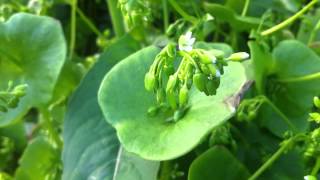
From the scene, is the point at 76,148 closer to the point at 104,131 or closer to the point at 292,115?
the point at 104,131

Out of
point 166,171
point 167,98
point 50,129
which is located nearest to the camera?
point 167,98

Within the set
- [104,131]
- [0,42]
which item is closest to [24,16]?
[0,42]

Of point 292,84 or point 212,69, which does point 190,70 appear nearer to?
point 212,69

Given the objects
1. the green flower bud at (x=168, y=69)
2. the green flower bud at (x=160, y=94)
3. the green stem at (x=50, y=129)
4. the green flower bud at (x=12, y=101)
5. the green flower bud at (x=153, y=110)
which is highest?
the green flower bud at (x=168, y=69)

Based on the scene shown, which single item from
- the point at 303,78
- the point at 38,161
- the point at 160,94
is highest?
the point at 160,94

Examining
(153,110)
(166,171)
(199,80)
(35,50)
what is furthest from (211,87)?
(35,50)

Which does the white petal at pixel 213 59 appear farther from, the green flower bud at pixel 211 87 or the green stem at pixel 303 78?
the green stem at pixel 303 78

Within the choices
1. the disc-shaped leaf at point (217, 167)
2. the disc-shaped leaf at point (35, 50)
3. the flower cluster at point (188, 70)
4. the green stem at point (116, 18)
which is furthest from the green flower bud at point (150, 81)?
the green stem at point (116, 18)

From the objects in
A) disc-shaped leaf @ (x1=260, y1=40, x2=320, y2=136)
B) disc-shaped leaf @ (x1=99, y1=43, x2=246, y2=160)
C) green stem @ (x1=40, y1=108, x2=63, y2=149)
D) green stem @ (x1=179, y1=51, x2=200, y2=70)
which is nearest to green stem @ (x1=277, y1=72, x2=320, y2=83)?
disc-shaped leaf @ (x1=260, y1=40, x2=320, y2=136)
